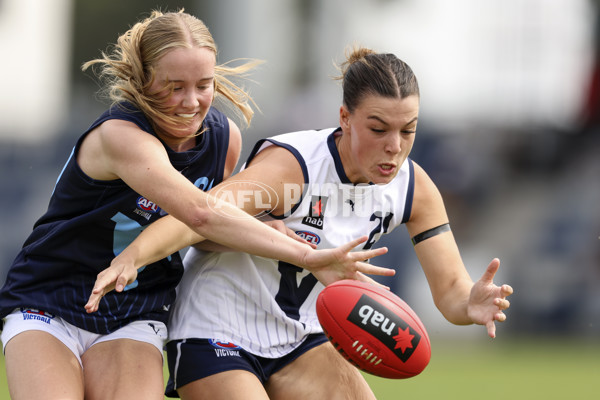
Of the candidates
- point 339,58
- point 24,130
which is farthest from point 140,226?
point 339,58

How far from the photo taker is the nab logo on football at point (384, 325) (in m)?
4.06

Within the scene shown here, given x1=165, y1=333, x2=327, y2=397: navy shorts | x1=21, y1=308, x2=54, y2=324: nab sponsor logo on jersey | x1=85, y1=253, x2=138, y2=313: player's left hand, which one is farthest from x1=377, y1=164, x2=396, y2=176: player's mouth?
x1=21, y1=308, x2=54, y2=324: nab sponsor logo on jersey

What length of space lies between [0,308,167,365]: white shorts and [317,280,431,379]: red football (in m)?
0.83

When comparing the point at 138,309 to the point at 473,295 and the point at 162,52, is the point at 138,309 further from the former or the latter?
the point at 473,295

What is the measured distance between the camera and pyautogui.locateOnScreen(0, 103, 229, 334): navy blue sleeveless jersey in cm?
435

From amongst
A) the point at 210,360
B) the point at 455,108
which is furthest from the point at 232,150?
the point at 455,108

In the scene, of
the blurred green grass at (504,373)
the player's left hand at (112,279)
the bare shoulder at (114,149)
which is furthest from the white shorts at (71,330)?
the blurred green grass at (504,373)

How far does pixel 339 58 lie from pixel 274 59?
1125 mm

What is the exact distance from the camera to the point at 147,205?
14.5 feet

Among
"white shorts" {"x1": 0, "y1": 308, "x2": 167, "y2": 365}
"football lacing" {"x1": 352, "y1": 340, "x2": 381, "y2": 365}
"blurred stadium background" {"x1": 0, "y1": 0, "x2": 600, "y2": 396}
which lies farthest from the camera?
"blurred stadium background" {"x1": 0, "y1": 0, "x2": 600, "y2": 396}

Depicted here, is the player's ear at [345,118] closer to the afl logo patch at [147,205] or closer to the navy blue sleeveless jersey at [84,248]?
the navy blue sleeveless jersey at [84,248]

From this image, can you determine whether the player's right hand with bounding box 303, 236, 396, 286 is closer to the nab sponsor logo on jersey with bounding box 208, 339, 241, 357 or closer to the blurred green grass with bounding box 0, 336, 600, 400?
the nab sponsor logo on jersey with bounding box 208, 339, 241, 357

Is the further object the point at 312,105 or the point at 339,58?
the point at 339,58

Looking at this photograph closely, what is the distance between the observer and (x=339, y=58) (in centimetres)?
1231
